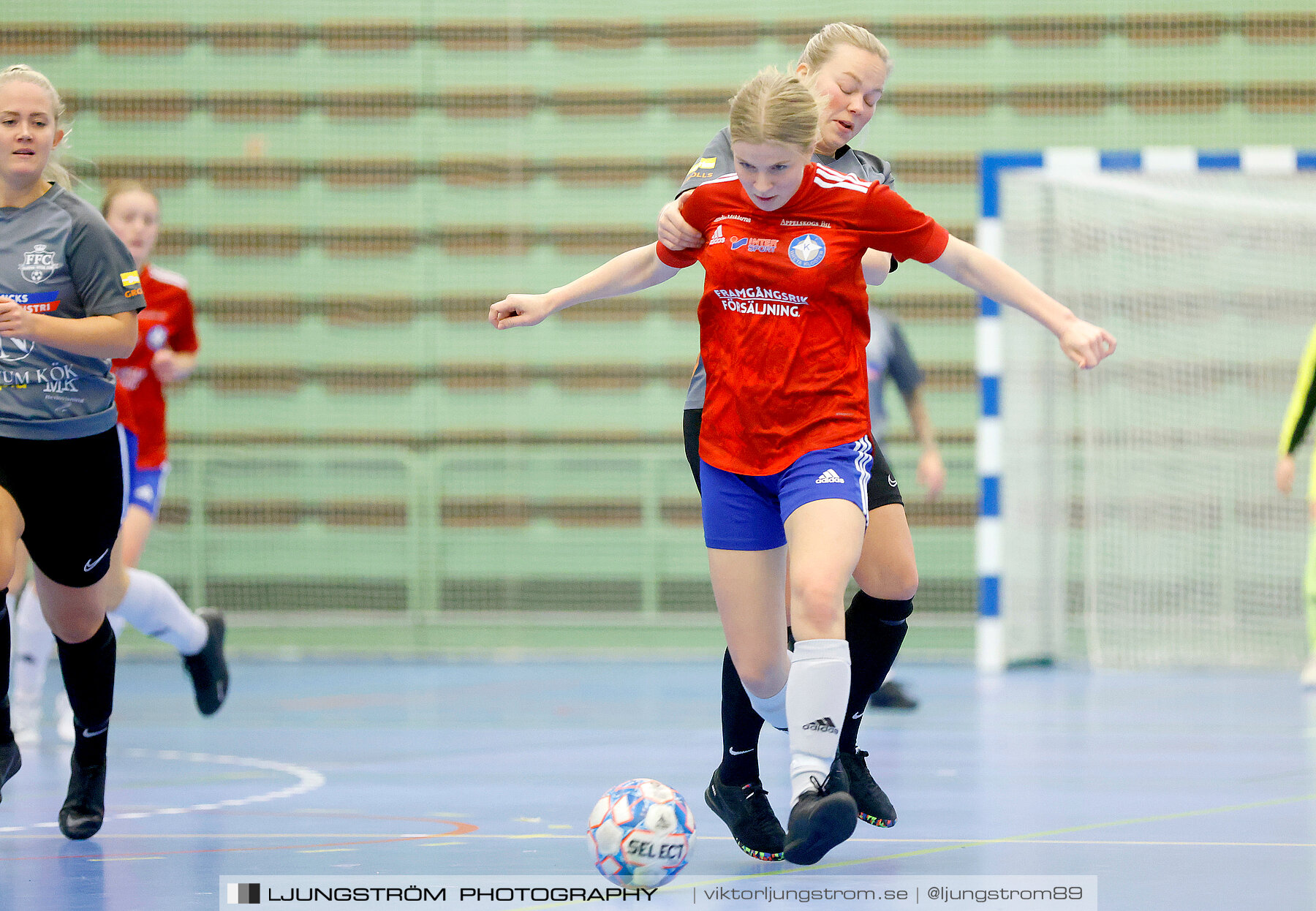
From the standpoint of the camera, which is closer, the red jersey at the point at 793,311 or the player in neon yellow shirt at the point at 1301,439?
the red jersey at the point at 793,311

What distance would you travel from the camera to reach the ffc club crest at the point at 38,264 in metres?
3.52

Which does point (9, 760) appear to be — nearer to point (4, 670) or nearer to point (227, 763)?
point (4, 670)

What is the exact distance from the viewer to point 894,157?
9586mm

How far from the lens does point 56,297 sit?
355 cm

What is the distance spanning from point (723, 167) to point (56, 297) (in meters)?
1.46

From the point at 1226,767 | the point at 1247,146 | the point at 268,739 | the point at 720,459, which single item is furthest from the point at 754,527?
the point at 1247,146

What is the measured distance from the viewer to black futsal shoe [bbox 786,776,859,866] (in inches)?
113

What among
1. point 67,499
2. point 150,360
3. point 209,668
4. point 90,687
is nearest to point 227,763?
point 209,668

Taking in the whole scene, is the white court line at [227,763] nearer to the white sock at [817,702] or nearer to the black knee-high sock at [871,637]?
the black knee-high sock at [871,637]

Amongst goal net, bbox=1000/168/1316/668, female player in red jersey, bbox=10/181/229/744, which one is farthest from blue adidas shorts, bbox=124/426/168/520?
goal net, bbox=1000/168/1316/668

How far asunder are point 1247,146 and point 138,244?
651 centimetres

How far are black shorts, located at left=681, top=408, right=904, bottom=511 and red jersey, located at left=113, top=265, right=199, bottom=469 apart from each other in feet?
9.16

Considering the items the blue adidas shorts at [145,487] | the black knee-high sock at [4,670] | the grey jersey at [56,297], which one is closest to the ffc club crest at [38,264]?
the grey jersey at [56,297]

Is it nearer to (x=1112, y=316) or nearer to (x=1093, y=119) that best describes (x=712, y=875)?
(x=1112, y=316)
